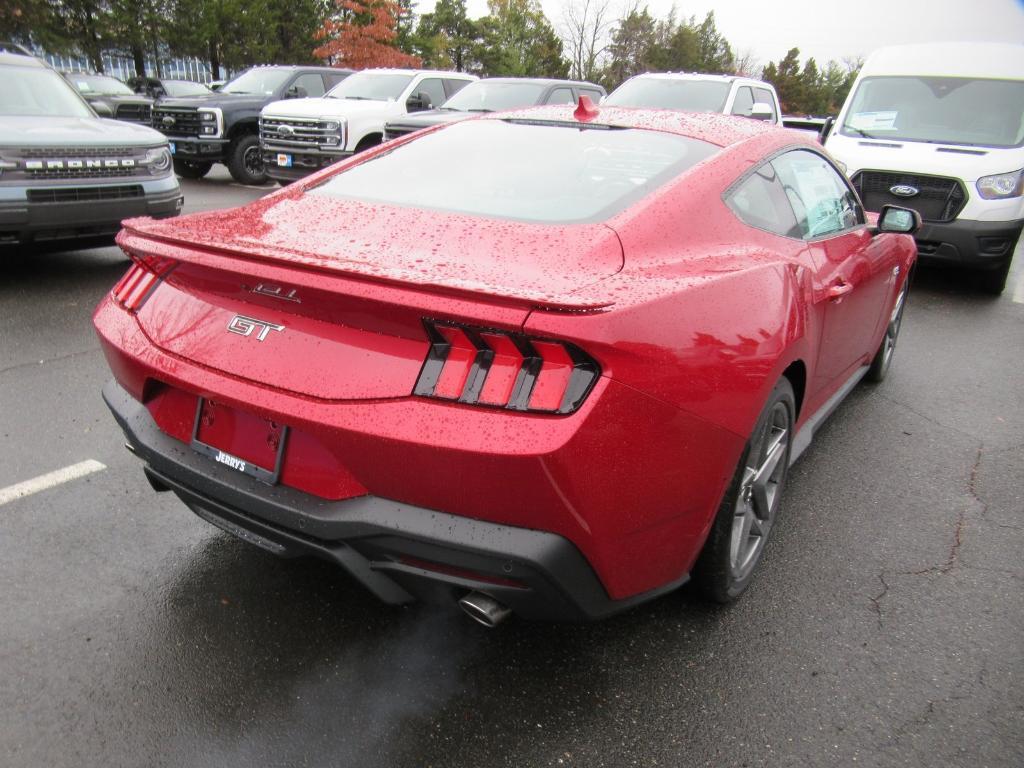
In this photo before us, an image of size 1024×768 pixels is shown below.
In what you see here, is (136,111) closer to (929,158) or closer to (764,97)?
(764,97)

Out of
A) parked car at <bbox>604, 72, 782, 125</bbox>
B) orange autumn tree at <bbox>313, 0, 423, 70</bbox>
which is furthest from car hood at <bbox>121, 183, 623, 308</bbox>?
orange autumn tree at <bbox>313, 0, 423, 70</bbox>

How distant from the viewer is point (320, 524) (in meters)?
1.95

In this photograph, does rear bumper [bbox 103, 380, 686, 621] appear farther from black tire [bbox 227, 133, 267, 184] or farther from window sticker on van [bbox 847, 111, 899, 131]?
black tire [bbox 227, 133, 267, 184]

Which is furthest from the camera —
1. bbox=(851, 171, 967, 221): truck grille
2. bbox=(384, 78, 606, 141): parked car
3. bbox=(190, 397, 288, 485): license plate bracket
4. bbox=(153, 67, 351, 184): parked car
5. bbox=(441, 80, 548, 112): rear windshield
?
bbox=(153, 67, 351, 184): parked car

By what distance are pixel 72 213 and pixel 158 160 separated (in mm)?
992

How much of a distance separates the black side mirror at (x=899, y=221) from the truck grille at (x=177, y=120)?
455 inches

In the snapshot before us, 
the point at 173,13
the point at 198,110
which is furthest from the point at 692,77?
the point at 173,13

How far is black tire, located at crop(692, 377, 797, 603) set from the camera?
2.38m

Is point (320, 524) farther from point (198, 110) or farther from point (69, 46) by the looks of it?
point (69, 46)

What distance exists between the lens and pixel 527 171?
2.73 meters

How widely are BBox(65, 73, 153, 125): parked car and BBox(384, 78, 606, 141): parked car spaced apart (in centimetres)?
513

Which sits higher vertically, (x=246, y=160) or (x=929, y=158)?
(x=929, y=158)

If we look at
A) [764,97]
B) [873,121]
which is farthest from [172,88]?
[873,121]

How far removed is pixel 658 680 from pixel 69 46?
123ft
